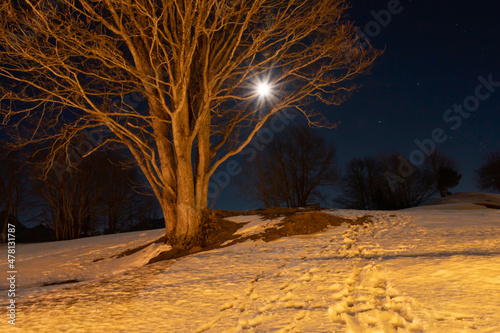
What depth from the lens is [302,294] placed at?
3188mm

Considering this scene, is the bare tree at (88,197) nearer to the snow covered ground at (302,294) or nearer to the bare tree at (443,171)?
the snow covered ground at (302,294)

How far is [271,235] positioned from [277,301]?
4118 millimetres

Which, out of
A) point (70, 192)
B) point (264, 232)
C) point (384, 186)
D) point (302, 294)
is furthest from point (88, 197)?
point (384, 186)

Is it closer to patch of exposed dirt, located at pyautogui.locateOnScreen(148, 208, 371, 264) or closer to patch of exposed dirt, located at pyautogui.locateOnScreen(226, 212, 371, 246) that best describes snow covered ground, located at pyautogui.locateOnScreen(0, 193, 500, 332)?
patch of exposed dirt, located at pyautogui.locateOnScreen(148, 208, 371, 264)

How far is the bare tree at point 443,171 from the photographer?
31.6 metres

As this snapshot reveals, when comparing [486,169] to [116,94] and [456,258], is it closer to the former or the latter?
[456,258]

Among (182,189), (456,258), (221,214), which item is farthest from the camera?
(221,214)

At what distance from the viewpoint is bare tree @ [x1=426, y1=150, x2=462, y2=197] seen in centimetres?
3163

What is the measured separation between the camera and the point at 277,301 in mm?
3033

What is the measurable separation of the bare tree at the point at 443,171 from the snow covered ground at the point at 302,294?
31.6 metres

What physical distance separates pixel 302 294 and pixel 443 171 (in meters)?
35.9

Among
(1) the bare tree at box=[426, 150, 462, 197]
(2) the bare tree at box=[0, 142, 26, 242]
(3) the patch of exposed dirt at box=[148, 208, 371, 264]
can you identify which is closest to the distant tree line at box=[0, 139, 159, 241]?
(2) the bare tree at box=[0, 142, 26, 242]

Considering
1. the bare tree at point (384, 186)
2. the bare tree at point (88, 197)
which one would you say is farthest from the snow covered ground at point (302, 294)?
the bare tree at point (384, 186)

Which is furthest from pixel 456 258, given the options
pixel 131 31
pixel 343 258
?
pixel 131 31
